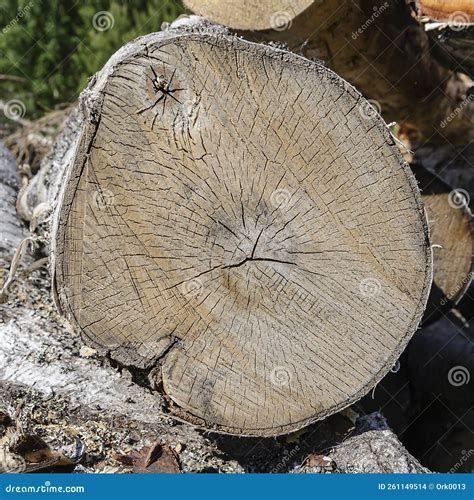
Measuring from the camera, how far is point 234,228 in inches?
82.1

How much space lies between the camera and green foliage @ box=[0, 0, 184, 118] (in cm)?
536

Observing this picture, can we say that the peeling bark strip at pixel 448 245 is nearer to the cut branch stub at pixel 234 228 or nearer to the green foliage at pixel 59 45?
the cut branch stub at pixel 234 228

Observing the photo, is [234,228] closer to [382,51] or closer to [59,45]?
[382,51]

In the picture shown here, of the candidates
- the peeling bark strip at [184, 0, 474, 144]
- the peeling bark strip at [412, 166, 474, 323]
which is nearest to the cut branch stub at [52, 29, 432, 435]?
the peeling bark strip at [184, 0, 474, 144]

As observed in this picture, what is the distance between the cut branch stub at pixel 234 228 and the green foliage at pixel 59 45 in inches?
135

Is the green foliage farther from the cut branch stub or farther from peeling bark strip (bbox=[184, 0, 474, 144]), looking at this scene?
the cut branch stub

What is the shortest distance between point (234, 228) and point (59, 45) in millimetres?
3804

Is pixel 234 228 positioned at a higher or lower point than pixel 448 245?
lower

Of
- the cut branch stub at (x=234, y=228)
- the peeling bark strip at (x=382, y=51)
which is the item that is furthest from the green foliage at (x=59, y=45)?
the cut branch stub at (x=234, y=228)

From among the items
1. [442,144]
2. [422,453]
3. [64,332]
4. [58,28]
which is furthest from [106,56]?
[422,453]

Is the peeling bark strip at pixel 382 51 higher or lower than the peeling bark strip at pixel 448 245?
higher

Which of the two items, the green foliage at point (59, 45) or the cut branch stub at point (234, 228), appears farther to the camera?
the green foliage at point (59, 45)

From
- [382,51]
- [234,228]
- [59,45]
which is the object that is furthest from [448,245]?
[59,45]

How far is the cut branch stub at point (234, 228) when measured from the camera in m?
2.05
